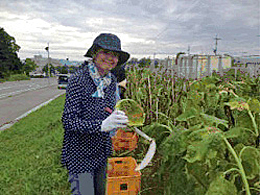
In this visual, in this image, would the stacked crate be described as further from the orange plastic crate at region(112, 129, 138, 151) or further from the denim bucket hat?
the denim bucket hat

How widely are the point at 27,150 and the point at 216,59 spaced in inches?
281

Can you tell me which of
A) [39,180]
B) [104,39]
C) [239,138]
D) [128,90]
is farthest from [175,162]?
[128,90]

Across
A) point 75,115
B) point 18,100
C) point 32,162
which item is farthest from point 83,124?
point 18,100

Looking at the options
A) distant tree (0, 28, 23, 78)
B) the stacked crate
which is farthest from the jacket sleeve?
distant tree (0, 28, 23, 78)

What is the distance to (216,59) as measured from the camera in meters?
8.91

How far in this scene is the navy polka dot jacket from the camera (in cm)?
167

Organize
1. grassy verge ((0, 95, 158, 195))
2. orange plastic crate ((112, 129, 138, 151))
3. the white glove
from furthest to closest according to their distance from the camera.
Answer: orange plastic crate ((112, 129, 138, 151)), grassy verge ((0, 95, 158, 195)), the white glove

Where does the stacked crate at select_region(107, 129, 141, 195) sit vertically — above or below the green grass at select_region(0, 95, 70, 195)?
above

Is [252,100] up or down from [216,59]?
down

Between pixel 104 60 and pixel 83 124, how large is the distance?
1.57ft

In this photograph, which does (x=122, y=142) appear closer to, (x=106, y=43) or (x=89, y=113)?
(x=89, y=113)

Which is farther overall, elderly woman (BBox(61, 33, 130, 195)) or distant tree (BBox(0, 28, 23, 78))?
distant tree (BBox(0, 28, 23, 78))

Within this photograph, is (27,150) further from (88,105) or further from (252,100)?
(252,100)

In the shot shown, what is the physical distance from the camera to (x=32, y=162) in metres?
3.57
